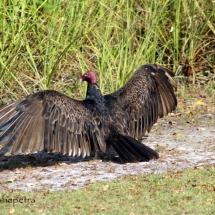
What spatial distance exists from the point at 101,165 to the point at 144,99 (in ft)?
3.56

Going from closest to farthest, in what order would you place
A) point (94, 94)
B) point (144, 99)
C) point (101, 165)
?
point (101, 165) < point (94, 94) < point (144, 99)

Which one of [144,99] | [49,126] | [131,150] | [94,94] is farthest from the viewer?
[144,99]

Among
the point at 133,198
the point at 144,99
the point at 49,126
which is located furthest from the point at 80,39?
the point at 133,198

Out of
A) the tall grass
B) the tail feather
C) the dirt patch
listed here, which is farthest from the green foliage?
the tall grass

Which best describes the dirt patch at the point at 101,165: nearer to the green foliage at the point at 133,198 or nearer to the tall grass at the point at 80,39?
the green foliage at the point at 133,198

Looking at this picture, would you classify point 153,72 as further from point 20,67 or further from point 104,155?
point 20,67

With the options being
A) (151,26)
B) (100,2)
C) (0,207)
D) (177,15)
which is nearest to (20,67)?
(100,2)

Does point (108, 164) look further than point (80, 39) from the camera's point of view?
No

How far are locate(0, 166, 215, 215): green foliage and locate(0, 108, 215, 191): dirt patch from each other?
261 millimetres

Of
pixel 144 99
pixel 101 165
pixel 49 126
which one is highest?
pixel 144 99

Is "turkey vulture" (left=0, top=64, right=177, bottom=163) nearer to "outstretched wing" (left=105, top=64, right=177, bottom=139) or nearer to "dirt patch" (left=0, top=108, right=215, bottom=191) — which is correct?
"outstretched wing" (left=105, top=64, right=177, bottom=139)

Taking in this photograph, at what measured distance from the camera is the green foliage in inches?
204

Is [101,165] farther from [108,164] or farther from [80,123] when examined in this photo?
[80,123]

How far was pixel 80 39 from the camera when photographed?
28.2 feet
